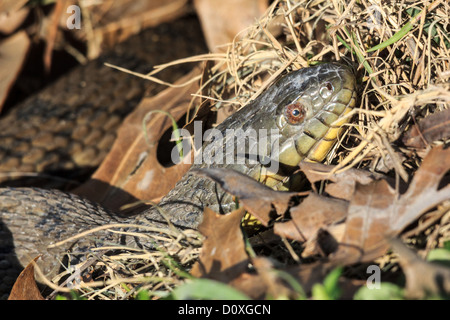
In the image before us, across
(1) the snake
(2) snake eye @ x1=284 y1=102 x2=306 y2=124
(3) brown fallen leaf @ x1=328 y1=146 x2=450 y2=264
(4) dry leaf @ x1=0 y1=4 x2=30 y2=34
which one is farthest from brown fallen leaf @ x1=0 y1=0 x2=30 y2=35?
(3) brown fallen leaf @ x1=328 y1=146 x2=450 y2=264

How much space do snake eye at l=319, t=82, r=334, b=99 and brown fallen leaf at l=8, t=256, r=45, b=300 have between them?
6.27 ft

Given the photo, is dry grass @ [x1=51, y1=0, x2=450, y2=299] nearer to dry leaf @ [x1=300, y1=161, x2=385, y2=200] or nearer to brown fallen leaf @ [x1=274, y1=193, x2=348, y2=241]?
dry leaf @ [x1=300, y1=161, x2=385, y2=200]

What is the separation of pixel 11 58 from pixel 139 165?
8.33ft

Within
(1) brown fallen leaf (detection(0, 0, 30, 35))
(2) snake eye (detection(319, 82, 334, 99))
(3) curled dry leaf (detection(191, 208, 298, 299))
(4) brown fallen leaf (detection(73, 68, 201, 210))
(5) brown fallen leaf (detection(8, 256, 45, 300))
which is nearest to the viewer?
(3) curled dry leaf (detection(191, 208, 298, 299))

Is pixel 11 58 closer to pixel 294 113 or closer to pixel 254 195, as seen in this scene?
pixel 294 113

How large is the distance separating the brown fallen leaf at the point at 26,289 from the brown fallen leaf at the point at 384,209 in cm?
166

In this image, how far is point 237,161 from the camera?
3.32m

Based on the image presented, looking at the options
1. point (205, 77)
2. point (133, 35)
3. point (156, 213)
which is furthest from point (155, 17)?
point (156, 213)

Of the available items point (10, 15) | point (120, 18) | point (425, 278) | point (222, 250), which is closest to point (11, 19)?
point (10, 15)

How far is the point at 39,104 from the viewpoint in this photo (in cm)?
548

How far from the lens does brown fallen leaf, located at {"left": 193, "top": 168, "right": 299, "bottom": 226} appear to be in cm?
271

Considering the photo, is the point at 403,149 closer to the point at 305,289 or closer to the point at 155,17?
the point at 305,289

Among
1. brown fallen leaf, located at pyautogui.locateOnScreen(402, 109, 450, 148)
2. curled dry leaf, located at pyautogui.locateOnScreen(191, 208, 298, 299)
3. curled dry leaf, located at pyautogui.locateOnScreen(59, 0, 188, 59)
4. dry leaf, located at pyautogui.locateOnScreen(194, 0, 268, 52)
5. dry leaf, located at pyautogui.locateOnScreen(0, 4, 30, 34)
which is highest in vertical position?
dry leaf, located at pyautogui.locateOnScreen(0, 4, 30, 34)

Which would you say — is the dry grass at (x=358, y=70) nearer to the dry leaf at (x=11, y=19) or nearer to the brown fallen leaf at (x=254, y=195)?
the brown fallen leaf at (x=254, y=195)
